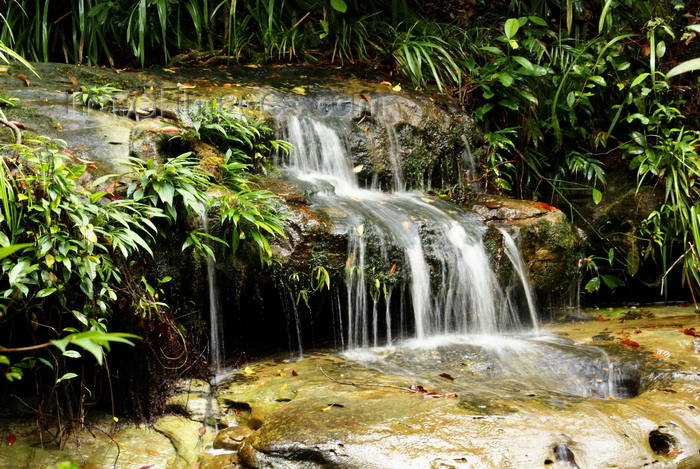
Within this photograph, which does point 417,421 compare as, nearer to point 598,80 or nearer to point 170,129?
point 170,129

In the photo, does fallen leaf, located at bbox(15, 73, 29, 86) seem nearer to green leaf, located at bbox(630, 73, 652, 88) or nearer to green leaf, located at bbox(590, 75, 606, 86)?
green leaf, located at bbox(590, 75, 606, 86)

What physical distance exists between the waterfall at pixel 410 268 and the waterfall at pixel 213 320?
0.87m

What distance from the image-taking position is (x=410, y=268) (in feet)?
13.9

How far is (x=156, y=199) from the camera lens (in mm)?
3266

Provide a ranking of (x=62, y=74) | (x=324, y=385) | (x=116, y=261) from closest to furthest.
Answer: (x=116, y=261) < (x=324, y=385) < (x=62, y=74)

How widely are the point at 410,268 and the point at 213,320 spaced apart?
1.43 metres

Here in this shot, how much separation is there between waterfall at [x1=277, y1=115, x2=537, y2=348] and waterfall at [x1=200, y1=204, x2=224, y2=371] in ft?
2.84

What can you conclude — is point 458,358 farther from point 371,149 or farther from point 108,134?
point 108,134

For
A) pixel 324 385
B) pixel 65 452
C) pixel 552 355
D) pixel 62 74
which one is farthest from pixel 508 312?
pixel 62 74

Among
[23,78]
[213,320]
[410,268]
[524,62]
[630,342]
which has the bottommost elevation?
[630,342]

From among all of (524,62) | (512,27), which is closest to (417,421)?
(524,62)

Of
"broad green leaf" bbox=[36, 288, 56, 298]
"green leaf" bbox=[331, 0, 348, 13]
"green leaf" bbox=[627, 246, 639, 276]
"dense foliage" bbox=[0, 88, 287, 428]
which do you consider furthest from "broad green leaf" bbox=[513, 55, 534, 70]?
"broad green leaf" bbox=[36, 288, 56, 298]

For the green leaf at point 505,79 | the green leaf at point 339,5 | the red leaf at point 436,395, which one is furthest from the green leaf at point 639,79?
the red leaf at point 436,395

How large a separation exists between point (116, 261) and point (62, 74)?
115 inches
